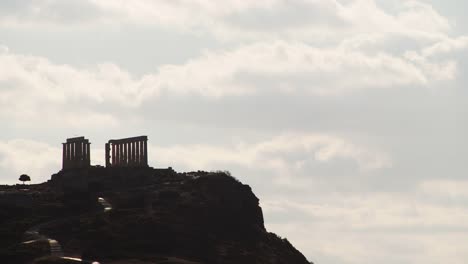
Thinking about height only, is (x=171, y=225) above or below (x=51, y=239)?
above

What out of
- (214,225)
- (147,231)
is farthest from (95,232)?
(214,225)

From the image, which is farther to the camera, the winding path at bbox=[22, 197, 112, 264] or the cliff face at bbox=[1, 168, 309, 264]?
the cliff face at bbox=[1, 168, 309, 264]

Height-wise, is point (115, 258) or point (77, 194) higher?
point (77, 194)

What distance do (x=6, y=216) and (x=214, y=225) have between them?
2914cm

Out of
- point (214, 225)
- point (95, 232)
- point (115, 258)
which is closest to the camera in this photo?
point (115, 258)

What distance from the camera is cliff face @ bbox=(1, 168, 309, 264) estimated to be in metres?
169

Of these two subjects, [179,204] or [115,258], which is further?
[179,204]

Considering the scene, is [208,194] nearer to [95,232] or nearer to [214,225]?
[214,225]

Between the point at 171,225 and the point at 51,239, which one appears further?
the point at 171,225

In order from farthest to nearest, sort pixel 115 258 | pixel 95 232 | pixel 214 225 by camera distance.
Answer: pixel 214 225, pixel 95 232, pixel 115 258

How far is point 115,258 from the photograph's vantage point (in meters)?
161

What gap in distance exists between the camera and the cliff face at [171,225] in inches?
6654

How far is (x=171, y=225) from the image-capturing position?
17788 cm

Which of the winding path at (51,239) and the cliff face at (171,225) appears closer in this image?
the winding path at (51,239)
